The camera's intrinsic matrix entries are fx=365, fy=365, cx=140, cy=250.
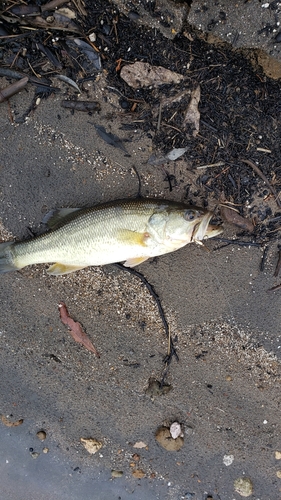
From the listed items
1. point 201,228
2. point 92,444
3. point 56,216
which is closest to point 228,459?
point 92,444

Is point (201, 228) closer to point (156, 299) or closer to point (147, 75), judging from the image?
point (156, 299)

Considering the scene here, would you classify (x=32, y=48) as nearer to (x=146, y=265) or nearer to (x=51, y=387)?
(x=146, y=265)

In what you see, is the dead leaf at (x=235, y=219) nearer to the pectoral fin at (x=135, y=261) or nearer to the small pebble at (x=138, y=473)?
the pectoral fin at (x=135, y=261)

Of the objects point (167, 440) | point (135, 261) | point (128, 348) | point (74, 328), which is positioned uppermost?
point (135, 261)

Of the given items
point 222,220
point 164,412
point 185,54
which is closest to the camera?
point 185,54

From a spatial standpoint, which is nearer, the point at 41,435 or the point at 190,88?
the point at 190,88

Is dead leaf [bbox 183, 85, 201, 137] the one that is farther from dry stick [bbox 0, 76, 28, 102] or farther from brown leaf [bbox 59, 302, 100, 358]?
brown leaf [bbox 59, 302, 100, 358]

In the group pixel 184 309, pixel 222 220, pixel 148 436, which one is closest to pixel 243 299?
pixel 184 309
